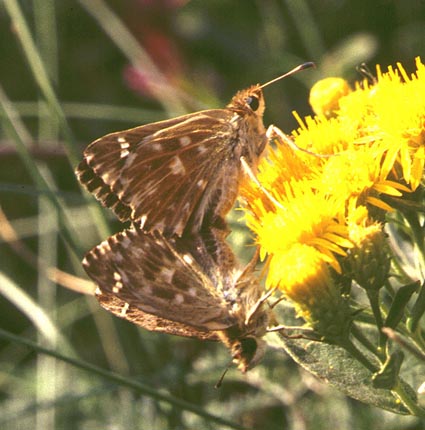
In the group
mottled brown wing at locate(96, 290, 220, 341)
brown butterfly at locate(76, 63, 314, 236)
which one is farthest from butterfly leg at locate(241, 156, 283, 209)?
mottled brown wing at locate(96, 290, 220, 341)

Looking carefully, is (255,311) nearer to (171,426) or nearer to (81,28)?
(171,426)

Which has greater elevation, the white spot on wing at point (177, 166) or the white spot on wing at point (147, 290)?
the white spot on wing at point (177, 166)

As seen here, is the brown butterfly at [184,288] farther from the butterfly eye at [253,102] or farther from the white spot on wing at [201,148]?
the butterfly eye at [253,102]

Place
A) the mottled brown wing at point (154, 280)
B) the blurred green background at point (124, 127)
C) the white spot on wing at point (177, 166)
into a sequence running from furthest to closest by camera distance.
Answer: the blurred green background at point (124, 127), the white spot on wing at point (177, 166), the mottled brown wing at point (154, 280)

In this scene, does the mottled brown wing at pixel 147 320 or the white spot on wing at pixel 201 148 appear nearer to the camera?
the mottled brown wing at pixel 147 320

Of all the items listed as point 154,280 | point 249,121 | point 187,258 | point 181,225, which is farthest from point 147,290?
point 249,121

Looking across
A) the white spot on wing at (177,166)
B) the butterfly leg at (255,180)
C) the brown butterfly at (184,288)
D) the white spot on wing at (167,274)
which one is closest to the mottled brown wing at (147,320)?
the brown butterfly at (184,288)

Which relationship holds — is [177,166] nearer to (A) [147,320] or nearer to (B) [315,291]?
(A) [147,320]

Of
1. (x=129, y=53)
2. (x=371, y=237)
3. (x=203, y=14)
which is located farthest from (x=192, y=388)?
(x=203, y=14)
